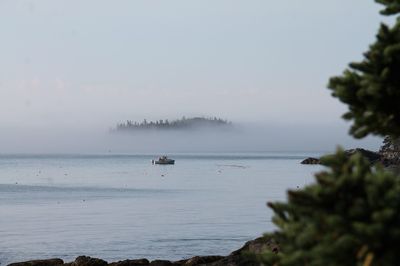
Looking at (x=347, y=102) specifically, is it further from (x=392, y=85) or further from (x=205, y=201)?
(x=205, y=201)

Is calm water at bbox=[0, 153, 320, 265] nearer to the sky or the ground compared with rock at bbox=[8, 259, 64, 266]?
nearer to the ground

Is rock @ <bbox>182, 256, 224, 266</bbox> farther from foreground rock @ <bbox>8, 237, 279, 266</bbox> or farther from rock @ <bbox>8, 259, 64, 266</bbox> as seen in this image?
rock @ <bbox>8, 259, 64, 266</bbox>

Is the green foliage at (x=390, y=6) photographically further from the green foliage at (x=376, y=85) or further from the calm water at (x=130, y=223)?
the calm water at (x=130, y=223)

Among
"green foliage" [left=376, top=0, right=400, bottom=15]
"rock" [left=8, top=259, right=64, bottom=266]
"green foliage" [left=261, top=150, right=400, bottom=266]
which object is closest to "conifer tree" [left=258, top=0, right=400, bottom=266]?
"green foliage" [left=261, top=150, right=400, bottom=266]

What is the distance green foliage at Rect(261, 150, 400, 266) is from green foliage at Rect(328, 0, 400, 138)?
5.34 ft

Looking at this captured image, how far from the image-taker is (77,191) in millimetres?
131750

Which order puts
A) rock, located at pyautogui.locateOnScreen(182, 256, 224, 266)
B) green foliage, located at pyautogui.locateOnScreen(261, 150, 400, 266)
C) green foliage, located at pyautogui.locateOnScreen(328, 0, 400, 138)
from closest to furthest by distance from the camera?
1. green foliage, located at pyautogui.locateOnScreen(261, 150, 400, 266)
2. green foliage, located at pyautogui.locateOnScreen(328, 0, 400, 138)
3. rock, located at pyautogui.locateOnScreen(182, 256, 224, 266)

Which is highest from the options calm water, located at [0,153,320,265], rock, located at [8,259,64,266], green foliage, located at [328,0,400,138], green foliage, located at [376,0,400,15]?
green foliage, located at [376,0,400,15]

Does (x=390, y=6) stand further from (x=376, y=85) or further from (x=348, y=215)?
(x=348, y=215)

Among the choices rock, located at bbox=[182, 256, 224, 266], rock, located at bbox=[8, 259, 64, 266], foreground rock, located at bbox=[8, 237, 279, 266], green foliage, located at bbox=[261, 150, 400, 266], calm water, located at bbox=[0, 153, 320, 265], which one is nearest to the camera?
green foliage, located at bbox=[261, 150, 400, 266]

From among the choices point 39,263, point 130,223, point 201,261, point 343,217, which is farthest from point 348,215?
point 130,223

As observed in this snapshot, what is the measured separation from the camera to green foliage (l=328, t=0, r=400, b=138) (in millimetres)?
10875

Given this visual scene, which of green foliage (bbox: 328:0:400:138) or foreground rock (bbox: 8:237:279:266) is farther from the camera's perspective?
foreground rock (bbox: 8:237:279:266)

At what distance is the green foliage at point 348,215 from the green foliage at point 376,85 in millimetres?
1628
